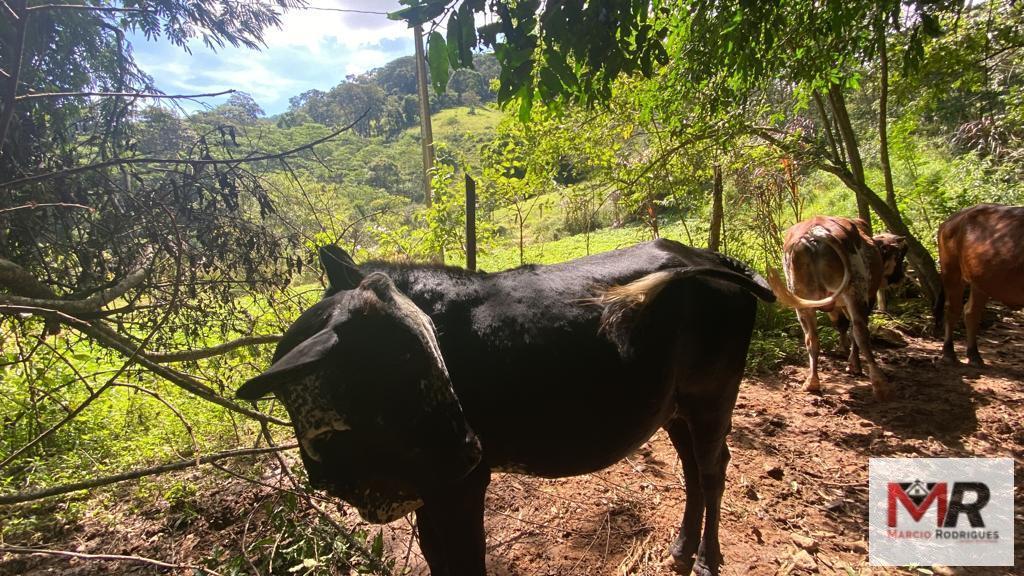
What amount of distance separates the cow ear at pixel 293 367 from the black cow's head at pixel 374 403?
0.06 ft

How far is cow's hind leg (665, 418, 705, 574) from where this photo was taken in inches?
117

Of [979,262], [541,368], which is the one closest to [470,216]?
[541,368]

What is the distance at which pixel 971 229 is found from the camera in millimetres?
5535

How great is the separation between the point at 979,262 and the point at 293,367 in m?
7.25

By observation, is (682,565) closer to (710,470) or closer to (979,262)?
(710,470)

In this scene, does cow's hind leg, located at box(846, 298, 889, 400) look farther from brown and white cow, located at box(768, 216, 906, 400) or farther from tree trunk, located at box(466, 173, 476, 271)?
tree trunk, located at box(466, 173, 476, 271)

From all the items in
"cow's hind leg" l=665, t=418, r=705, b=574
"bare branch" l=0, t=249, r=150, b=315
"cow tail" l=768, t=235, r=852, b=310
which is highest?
"bare branch" l=0, t=249, r=150, b=315

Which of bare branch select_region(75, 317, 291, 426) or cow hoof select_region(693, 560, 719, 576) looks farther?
cow hoof select_region(693, 560, 719, 576)

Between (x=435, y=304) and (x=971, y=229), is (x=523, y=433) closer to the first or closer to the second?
(x=435, y=304)

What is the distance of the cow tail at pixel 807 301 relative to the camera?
3.94m

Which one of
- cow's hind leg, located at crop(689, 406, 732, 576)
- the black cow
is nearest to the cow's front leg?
the black cow

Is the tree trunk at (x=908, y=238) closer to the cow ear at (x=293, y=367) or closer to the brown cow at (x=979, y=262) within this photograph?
the brown cow at (x=979, y=262)

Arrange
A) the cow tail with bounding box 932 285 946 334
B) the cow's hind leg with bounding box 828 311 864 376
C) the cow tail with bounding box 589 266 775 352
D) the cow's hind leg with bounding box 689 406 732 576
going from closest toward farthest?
the cow tail with bounding box 589 266 775 352, the cow's hind leg with bounding box 689 406 732 576, the cow's hind leg with bounding box 828 311 864 376, the cow tail with bounding box 932 285 946 334

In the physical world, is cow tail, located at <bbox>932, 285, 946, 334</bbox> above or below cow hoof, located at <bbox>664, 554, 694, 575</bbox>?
above
